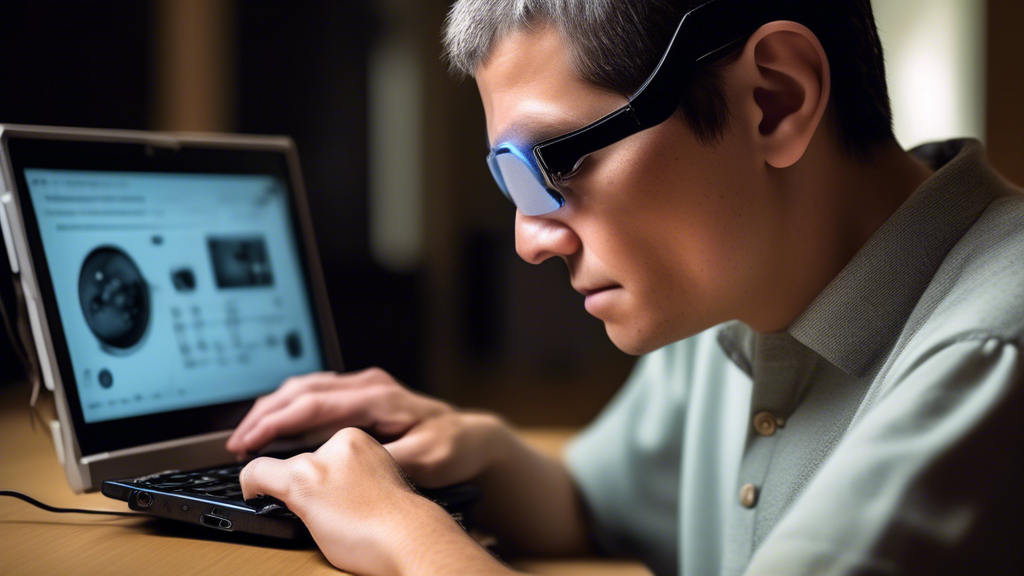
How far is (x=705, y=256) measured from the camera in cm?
72

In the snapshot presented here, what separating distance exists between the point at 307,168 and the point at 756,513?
10.6 feet

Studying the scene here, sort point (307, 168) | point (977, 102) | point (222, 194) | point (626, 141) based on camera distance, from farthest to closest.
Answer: point (307, 168), point (977, 102), point (222, 194), point (626, 141)

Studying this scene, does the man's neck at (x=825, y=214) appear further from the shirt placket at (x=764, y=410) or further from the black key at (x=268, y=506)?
the black key at (x=268, y=506)

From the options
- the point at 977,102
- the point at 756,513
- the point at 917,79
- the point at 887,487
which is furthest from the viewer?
the point at 917,79

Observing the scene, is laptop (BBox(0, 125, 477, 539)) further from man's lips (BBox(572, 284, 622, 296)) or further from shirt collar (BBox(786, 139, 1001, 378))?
shirt collar (BBox(786, 139, 1001, 378))

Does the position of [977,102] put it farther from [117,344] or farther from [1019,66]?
[117,344]

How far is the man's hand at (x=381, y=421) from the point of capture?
0.85 meters

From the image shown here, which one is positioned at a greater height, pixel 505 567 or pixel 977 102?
pixel 977 102

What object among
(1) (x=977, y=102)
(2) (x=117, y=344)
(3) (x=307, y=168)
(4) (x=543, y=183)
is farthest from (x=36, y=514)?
(3) (x=307, y=168)

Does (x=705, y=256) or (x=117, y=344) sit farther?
(x=117, y=344)

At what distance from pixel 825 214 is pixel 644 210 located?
20 cm

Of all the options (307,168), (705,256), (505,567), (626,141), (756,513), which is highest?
(307,168)

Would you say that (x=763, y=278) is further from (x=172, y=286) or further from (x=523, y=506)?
(x=172, y=286)

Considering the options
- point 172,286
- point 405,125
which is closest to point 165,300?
point 172,286
